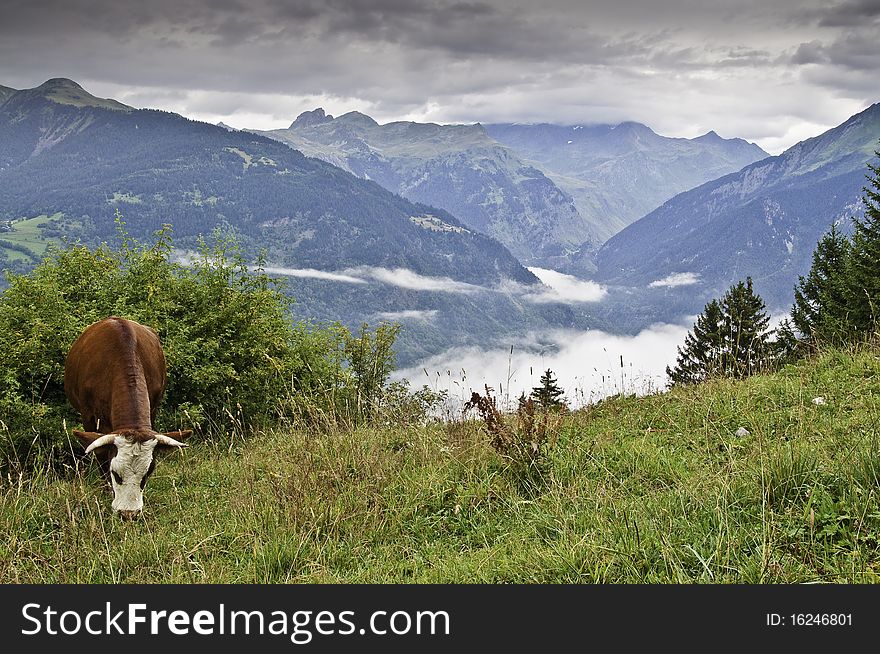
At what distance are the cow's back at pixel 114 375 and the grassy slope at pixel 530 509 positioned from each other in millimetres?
1123

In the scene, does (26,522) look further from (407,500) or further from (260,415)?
(260,415)

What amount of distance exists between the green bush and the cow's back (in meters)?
1.17

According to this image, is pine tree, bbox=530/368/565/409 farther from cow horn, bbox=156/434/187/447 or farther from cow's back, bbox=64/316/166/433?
cow's back, bbox=64/316/166/433

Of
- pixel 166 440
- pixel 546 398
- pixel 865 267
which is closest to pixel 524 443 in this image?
pixel 166 440

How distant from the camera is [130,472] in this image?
7.31m

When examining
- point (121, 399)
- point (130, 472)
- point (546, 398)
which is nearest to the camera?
point (130, 472)

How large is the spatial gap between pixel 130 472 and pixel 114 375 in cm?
192

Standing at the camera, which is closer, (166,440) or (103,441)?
(103,441)

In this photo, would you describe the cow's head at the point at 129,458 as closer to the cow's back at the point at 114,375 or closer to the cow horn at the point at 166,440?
the cow horn at the point at 166,440

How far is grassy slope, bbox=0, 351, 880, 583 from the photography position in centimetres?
421

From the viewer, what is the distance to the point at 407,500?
5992mm

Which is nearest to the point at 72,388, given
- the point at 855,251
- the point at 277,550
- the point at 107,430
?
the point at 107,430

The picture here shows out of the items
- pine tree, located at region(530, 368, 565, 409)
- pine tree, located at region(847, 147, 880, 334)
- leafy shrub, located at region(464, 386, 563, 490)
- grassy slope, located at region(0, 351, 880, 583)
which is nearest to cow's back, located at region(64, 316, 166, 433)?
grassy slope, located at region(0, 351, 880, 583)

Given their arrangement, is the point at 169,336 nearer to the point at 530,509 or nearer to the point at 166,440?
the point at 166,440
